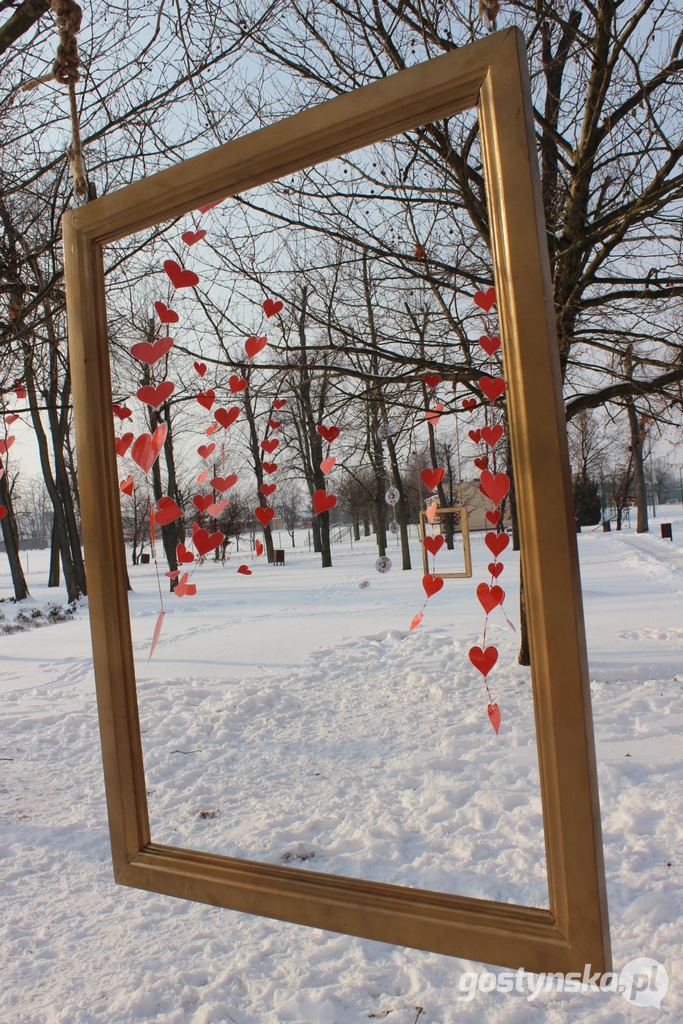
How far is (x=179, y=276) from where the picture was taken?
48.3 inches

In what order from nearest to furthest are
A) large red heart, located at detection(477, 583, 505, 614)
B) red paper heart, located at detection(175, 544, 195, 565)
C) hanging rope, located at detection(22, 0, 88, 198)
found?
hanging rope, located at detection(22, 0, 88, 198) < large red heart, located at detection(477, 583, 505, 614) < red paper heart, located at detection(175, 544, 195, 565)

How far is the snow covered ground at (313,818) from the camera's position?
1.59 meters

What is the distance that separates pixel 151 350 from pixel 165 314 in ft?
0.33

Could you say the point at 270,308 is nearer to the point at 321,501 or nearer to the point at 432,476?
the point at 321,501

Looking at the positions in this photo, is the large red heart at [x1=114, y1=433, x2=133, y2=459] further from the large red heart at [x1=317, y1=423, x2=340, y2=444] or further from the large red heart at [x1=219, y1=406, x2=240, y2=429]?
the large red heart at [x1=317, y1=423, x2=340, y2=444]

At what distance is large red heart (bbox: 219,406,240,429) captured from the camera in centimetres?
147

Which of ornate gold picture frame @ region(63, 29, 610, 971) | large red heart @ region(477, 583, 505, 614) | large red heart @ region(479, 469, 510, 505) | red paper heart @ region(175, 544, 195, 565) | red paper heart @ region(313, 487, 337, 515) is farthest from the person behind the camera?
red paper heart @ region(313, 487, 337, 515)

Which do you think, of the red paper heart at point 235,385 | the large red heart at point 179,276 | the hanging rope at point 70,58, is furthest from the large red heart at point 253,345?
the hanging rope at point 70,58

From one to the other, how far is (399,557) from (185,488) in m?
11.0

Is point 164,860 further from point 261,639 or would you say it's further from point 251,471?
point 261,639

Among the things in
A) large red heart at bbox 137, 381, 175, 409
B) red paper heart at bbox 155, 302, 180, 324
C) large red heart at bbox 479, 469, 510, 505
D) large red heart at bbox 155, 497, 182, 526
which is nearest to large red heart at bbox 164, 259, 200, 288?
red paper heart at bbox 155, 302, 180, 324

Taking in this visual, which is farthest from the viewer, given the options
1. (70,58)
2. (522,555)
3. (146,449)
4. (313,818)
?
(313,818)

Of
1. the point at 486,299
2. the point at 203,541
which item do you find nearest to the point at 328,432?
the point at 203,541

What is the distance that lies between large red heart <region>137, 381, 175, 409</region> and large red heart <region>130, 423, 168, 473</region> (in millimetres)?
66
